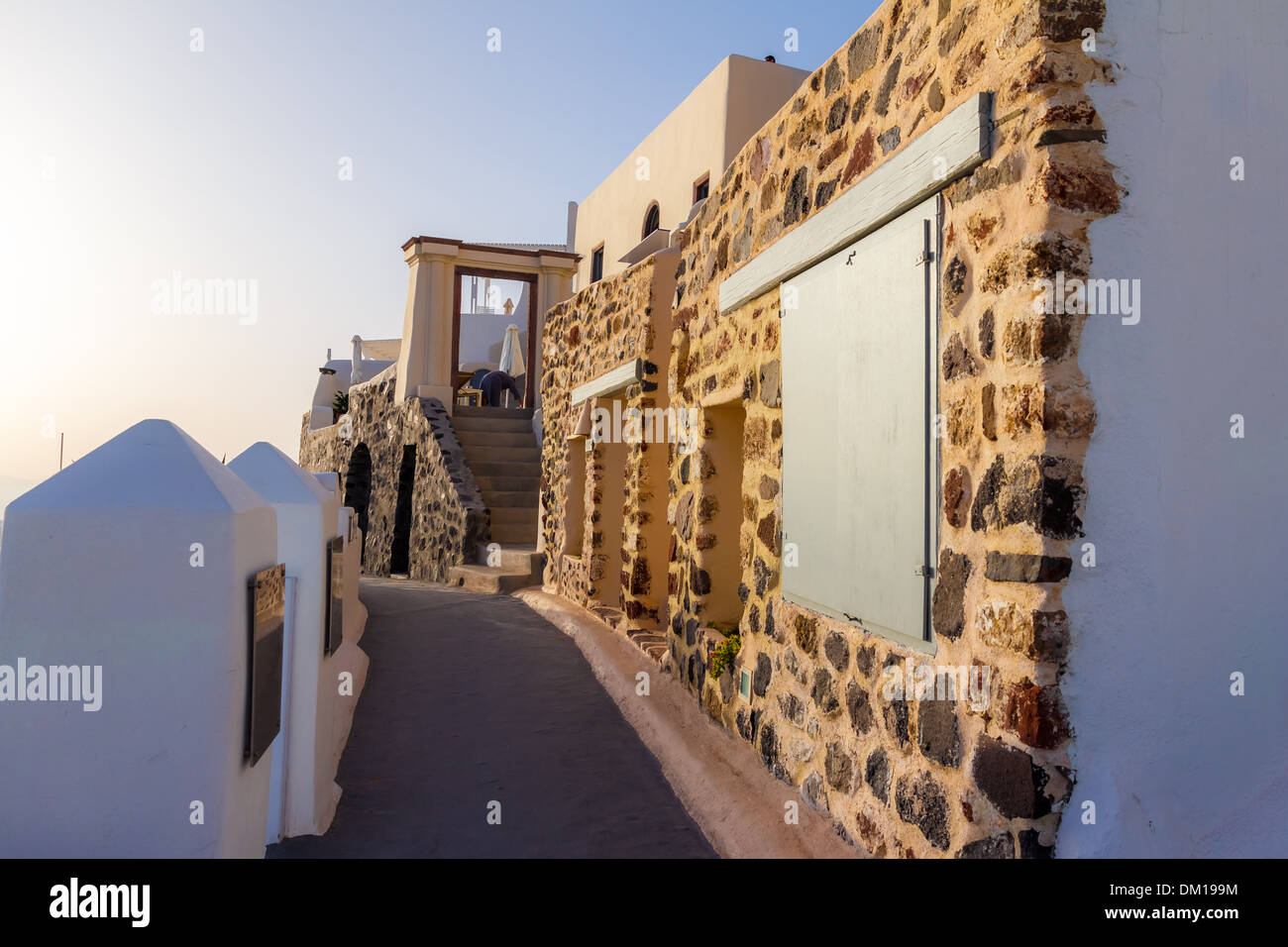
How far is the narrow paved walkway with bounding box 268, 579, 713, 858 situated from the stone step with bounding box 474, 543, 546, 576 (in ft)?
10.7

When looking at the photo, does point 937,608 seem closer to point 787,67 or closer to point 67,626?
point 67,626

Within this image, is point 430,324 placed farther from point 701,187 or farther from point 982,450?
point 982,450

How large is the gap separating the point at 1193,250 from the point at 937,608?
1191 millimetres

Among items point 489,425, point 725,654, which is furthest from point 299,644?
point 489,425

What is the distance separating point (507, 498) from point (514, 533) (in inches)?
27.2

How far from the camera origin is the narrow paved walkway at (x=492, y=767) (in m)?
3.23

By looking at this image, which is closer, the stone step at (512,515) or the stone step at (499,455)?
the stone step at (512,515)

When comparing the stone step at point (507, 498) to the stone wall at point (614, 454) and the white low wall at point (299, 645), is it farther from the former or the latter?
the white low wall at point (299, 645)

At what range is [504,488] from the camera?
41.4ft

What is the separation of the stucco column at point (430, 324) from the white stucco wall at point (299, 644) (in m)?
10.8

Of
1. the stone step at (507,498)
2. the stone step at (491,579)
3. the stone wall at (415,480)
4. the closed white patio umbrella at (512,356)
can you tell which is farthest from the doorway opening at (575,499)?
the closed white patio umbrella at (512,356)

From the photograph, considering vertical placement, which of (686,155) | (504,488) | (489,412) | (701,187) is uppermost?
(686,155)

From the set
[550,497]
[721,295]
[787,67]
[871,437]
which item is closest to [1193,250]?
[871,437]
